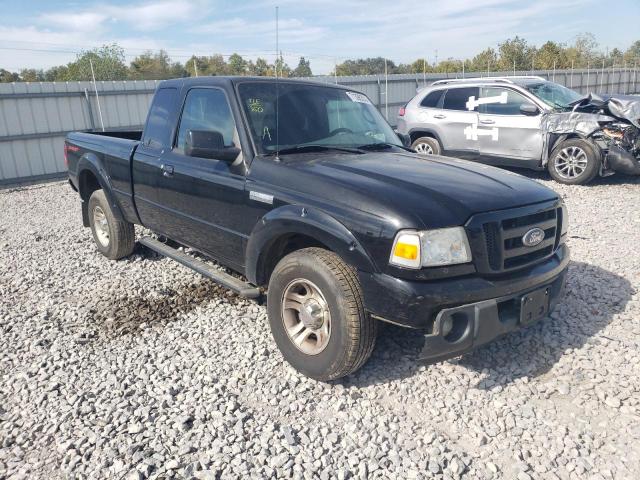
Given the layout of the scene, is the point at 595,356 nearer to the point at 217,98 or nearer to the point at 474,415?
the point at 474,415

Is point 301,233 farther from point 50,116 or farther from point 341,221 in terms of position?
point 50,116

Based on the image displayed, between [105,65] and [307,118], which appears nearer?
[307,118]

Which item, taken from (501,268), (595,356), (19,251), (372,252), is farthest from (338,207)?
(19,251)

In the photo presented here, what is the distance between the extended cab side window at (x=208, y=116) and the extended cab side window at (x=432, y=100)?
7283 mm

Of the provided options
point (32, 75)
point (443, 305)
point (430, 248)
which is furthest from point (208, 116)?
point (32, 75)

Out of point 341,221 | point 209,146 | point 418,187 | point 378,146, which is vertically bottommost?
point 341,221

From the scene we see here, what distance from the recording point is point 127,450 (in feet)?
Answer: 8.96

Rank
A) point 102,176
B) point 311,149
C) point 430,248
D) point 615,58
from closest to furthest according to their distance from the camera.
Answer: point 430,248 → point 311,149 → point 102,176 → point 615,58

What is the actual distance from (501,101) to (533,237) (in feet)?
24.5

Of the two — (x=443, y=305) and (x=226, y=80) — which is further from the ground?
(x=226, y=80)

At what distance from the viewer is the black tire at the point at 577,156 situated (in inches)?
345

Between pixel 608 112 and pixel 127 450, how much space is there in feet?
30.2

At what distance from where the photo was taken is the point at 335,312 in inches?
118

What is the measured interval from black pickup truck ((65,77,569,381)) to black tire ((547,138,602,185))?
18.9 ft
